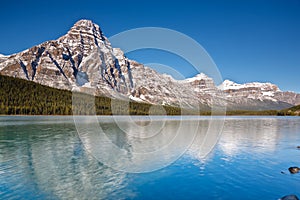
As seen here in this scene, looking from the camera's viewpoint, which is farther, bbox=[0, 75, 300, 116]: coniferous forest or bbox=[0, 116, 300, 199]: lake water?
bbox=[0, 75, 300, 116]: coniferous forest

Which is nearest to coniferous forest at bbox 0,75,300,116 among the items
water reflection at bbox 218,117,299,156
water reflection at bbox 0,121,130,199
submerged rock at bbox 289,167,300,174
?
water reflection at bbox 218,117,299,156

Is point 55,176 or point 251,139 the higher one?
point 251,139

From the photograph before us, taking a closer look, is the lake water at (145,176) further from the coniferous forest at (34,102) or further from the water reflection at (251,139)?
the coniferous forest at (34,102)

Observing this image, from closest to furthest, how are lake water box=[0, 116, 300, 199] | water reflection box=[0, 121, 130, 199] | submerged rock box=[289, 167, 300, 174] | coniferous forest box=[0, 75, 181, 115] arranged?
1. water reflection box=[0, 121, 130, 199]
2. lake water box=[0, 116, 300, 199]
3. submerged rock box=[289, 167, 300, 174]
4. coniferous forest box=[0, 75, 181, 115]

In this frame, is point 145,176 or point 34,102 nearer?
point 145,176

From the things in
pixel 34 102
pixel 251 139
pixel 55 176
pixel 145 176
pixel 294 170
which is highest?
pixel 34 102

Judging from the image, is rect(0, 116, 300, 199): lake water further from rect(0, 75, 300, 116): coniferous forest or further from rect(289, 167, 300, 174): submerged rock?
rect(0, 75, 300, 116): coniferous forest

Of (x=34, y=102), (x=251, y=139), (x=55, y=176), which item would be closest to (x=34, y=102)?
(x=34, y=102)

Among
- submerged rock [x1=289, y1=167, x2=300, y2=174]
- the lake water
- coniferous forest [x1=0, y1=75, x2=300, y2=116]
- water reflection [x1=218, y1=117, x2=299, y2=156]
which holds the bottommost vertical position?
the lake water

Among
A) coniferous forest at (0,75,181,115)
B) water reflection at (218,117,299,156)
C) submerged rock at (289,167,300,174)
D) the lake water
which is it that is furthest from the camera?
coniferous forest at (0,75,181,115)

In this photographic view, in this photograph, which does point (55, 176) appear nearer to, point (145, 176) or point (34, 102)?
point (145, 176)

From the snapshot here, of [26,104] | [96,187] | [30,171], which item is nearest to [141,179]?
[96,187]

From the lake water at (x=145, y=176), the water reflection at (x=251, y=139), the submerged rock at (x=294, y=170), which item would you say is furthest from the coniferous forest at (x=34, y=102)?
the submerged rock at (x=294, y=170)

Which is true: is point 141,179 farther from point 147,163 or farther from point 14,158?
point 14,158
